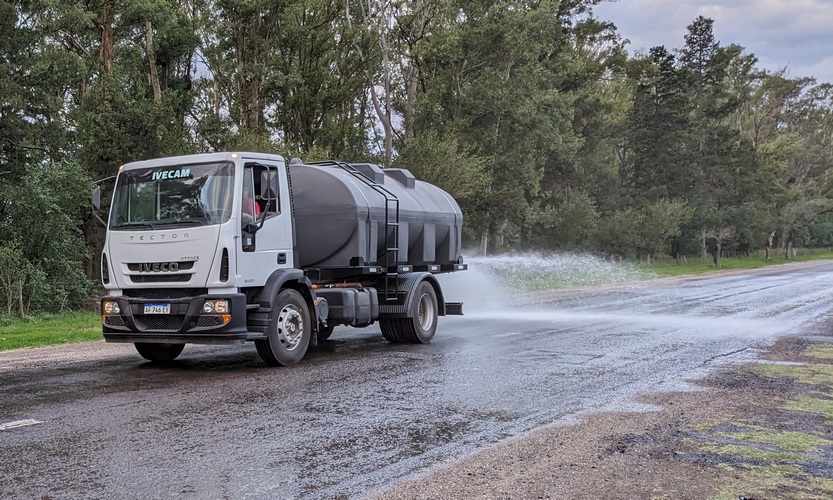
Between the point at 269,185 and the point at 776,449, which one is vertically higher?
the point at 269,185

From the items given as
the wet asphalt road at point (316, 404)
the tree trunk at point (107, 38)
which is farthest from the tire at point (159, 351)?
the tree trunk at point (107, 38)

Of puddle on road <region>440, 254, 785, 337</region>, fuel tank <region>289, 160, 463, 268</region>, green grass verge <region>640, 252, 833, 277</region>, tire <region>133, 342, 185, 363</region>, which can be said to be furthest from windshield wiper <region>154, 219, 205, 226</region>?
green grass verge <region>640, 252, 833, 277</region>

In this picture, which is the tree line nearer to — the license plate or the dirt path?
the license plate

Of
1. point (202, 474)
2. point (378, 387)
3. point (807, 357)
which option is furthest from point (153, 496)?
point (807, 357)

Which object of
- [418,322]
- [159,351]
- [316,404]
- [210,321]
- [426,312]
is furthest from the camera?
[426,312]

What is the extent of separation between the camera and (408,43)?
122ft

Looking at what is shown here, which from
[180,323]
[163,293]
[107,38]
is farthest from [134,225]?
[107,38]

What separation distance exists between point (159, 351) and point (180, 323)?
155 centimetres

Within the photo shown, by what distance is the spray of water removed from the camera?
817 inches

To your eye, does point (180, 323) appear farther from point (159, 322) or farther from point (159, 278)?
point (159, 278)

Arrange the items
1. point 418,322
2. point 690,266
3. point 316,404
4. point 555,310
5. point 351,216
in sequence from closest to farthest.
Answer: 1. point 316,404
2. point 351,216
3. point 418,322
4. point 555,310
5. point 690,266

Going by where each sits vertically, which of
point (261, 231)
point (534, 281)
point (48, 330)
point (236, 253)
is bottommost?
point (48, 330)

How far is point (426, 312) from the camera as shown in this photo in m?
13.4

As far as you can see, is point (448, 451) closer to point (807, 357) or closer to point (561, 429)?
point (561, 429)
